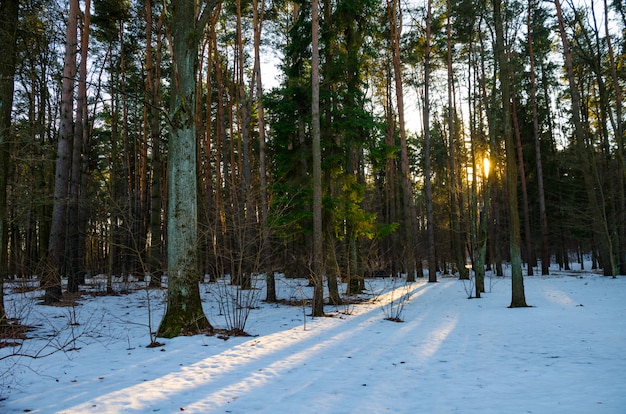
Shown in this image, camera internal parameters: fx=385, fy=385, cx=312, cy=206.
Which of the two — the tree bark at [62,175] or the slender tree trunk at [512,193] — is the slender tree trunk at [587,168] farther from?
the tree bark at [62,175]

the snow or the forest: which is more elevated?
the forest

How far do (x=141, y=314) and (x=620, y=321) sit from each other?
34.9 ft

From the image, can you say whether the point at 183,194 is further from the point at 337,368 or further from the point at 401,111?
the point at 401,111

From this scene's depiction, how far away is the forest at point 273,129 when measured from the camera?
736cm

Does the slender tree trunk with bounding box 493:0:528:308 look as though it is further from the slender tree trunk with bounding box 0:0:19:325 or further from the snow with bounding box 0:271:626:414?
the slender tree trunk with bounding box 0:0:19:325

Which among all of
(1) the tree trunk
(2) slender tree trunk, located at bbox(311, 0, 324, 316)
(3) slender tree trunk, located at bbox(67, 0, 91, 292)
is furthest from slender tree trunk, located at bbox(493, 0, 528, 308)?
(3) slender tree trunk, located at bbox(67, 0, 91, 292)

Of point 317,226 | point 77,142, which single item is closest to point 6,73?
point 317,226

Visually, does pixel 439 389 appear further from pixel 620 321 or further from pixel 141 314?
pixel 141 314

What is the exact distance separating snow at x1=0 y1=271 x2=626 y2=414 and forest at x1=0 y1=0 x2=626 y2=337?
108cm

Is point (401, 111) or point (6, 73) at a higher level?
point (401, 111)

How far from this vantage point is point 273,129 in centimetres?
1270

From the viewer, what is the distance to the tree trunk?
6.86 meters

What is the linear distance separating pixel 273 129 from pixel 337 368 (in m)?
9.22

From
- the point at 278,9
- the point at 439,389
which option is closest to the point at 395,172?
the point at 278,9
